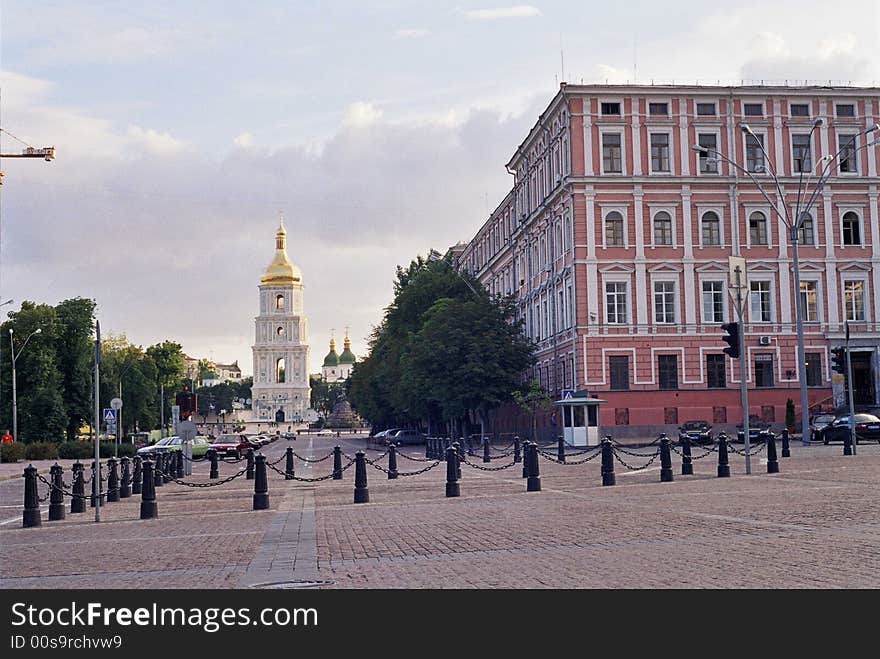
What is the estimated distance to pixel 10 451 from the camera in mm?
62125

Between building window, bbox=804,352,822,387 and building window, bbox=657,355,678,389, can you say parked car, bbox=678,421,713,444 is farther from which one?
building window, bbox=804,352,822,387

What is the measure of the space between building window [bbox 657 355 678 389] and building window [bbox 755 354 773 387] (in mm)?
4730

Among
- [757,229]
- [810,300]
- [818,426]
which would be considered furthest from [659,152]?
[818,426]

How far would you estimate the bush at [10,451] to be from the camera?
6142 centimetres

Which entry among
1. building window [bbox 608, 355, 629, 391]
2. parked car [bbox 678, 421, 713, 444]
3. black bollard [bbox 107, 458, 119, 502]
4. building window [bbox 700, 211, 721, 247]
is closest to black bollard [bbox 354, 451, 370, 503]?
black bollard [bbox 107, 458, 119, 502]

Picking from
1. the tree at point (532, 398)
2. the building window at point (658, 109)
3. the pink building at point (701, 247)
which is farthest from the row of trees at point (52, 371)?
the building window at point (658, 109)

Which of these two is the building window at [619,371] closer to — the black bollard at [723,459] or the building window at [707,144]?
the building window at [707,144]

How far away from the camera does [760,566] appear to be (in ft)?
35.0

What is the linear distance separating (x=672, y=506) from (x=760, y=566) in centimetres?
794

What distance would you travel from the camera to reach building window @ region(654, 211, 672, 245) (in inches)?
2539

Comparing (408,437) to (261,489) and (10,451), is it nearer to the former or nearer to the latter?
(10,451)
